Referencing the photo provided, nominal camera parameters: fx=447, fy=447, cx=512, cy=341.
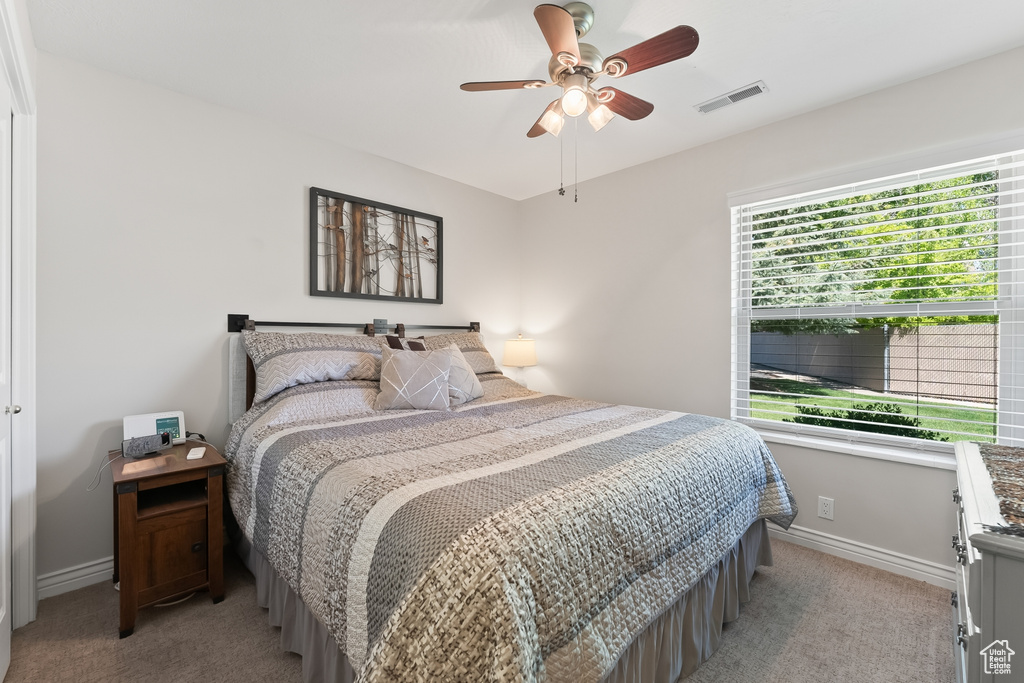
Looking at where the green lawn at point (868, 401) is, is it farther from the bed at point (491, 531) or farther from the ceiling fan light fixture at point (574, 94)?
the ceiling fan light fixture at point (574, 94)

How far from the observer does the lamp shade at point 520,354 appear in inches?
152

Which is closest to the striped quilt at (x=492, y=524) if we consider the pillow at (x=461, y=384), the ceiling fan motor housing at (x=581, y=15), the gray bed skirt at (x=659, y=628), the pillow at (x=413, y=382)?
the gray bed skirt at (x=659, y=628)

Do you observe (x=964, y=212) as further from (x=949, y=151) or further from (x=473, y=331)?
(x=473, y=331)

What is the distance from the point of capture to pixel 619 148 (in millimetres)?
3047

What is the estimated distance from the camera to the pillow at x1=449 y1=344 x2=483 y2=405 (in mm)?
2697

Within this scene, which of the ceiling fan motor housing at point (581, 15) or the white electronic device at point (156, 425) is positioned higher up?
the ceiling fan motor housing at point (581, 15)

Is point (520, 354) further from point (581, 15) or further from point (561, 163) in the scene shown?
point (581, 15)

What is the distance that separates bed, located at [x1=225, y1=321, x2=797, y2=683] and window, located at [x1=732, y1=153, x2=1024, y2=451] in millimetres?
915

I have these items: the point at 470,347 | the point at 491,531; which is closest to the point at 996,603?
the point at 491,531

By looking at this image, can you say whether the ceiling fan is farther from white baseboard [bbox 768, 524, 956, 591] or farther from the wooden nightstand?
white baseboard [bbox 768, 524, 956, 591]

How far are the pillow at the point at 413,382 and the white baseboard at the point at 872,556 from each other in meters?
2.15

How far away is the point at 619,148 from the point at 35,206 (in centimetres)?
307

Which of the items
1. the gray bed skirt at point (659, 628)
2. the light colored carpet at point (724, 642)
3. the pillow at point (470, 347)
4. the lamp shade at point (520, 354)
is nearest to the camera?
the gray bed skirt at point (659, 628)

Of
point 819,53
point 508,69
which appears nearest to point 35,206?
point 508,69
